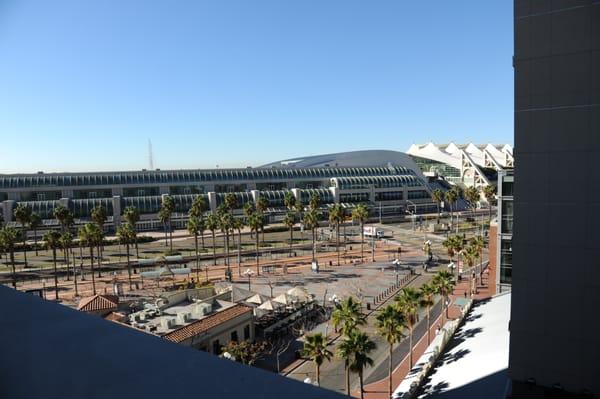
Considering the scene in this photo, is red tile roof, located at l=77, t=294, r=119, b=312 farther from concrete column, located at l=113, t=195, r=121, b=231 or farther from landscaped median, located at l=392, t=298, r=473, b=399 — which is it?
concrete column, located at l=113, t=195, r=121, b=231

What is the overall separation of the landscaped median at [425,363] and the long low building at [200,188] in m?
71.1

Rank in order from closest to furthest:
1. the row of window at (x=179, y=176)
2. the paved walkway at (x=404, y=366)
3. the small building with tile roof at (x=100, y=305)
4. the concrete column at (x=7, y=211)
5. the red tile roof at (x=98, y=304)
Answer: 1. the paved walkway at (x=404, y=366)
2. the small building with tile roof at (x=100, y=305)
3. the red tile roof at (x=98, y=304)
4. the concrete column at (x=7, y=211)
5. the row of window at (x=179, y=176)

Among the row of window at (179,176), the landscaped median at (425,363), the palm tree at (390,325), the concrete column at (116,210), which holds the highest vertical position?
the row of window at (179,176)

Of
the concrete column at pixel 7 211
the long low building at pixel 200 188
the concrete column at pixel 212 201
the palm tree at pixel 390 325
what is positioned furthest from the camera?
the concrete column at pixel 212 201

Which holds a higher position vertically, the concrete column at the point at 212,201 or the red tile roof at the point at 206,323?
the concrete column at the point at 212,201

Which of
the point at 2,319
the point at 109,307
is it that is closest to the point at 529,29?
the point at 2,319

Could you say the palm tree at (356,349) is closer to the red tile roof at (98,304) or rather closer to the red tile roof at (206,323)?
the red tile roof at (206,323)

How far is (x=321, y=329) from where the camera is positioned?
37312 millimetres

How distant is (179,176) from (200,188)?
5769mm

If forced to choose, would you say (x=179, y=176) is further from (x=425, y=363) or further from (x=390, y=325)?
(x=390, y=325)

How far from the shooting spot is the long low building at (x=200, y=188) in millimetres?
91562

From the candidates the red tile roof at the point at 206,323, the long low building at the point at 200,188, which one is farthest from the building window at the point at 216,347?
the long low building at the point at 200,188

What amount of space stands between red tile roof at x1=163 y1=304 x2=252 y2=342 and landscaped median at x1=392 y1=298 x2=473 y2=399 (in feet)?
43.0

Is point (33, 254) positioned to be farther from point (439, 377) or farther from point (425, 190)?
point (425, 190)
